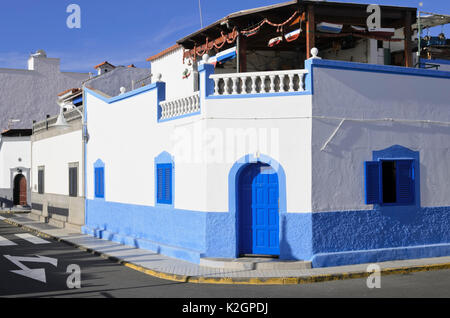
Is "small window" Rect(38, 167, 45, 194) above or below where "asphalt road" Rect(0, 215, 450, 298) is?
above

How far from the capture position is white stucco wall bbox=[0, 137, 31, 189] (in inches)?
1362

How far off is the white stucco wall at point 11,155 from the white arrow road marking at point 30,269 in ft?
74.3

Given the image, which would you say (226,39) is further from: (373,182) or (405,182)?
(405,182)

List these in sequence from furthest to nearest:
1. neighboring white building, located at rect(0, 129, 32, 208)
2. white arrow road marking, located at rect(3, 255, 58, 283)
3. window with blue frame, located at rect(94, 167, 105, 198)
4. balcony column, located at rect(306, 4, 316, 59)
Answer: neighboring white building, located at rect(0, 129, 32, 208)
window with blue frame, located at rect(94, 167, 105, 198)
balcony column, located at rect(306, 4, 316, 59)
white arrow road marking, located at rect(3, 255, 58, 283)

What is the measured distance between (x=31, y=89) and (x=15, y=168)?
584 cm

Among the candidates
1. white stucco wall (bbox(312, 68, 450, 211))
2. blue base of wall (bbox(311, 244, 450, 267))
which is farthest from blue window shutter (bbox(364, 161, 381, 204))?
blue base of wall (bbox(311, 244, 450, 267))

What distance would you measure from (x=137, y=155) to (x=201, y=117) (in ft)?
12.8

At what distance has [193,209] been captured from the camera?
12.4 meters

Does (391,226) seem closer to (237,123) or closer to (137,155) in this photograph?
(237,123)

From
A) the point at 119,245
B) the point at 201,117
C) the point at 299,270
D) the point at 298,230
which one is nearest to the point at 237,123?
the point at 201,117

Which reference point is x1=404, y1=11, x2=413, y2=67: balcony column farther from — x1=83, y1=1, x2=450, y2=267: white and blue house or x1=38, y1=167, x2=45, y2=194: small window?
x1=38, y1=167, x2=45, y2=194: small window

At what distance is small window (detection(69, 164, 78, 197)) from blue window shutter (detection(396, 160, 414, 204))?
12.2m

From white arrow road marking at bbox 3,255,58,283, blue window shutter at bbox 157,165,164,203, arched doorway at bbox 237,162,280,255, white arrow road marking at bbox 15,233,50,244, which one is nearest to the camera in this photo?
white arrow road marking at bbox 3,255,58,283
